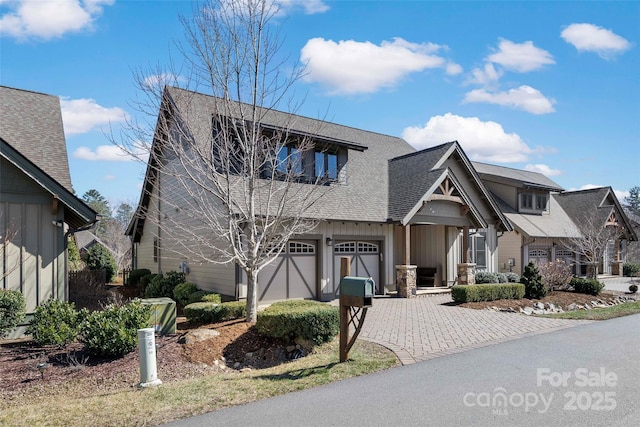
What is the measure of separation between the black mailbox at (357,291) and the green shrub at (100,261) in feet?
80.1

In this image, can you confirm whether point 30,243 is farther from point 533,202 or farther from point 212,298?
point 533,202

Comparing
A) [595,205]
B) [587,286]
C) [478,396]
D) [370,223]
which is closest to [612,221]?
[595,205]

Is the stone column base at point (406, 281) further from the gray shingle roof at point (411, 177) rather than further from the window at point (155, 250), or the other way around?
the window at point (155, 250)

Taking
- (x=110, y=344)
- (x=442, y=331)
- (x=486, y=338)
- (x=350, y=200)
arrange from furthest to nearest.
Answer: (x=350, y=200) → (x=442, y=331) → (x=486, y=338) → (x=110, y=344)

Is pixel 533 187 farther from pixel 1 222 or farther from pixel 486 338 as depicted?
pixel 1 222

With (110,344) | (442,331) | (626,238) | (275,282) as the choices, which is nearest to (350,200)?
(275,282)

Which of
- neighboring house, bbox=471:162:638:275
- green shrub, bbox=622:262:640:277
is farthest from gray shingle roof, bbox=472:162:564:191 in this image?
green shrub, bbox=622:262:640:277

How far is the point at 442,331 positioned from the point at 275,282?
6714 mm

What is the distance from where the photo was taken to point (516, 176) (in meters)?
32.6

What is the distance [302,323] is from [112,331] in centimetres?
366

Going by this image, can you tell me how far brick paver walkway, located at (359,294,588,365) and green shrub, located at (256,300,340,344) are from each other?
1145mm

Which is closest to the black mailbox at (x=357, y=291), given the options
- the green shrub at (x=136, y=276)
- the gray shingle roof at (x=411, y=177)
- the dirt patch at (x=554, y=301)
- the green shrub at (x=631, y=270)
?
the dirt patch at (x=554, y=301)

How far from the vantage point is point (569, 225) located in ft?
103

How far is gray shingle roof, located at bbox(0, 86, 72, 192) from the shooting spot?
12766 mm
